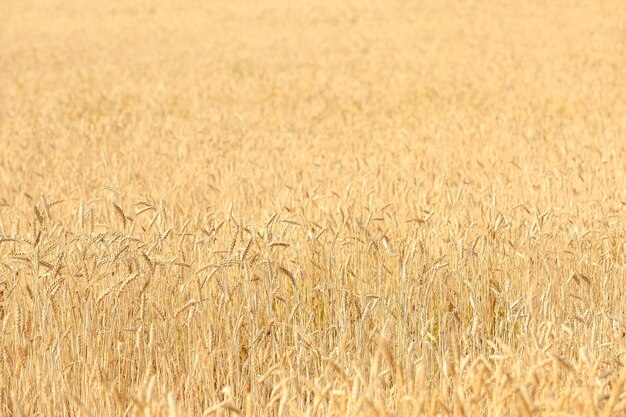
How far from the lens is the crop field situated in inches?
86.6

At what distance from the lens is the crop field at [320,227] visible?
2.20 m

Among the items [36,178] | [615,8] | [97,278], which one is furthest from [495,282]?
[615,8]

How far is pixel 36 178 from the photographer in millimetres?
5477

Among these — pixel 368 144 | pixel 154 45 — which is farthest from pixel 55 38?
pixel 368 144

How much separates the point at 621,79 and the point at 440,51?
13.2ft

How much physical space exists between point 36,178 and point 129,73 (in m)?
7.35

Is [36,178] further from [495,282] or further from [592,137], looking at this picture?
[592,137]

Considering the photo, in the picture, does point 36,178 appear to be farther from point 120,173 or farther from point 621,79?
point 621,79

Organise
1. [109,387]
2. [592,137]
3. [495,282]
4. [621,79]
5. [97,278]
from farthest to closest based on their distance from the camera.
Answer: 1. [621,79]
2. [592,137]
3. [495,282]
4. [97,278]
5. [109,387]

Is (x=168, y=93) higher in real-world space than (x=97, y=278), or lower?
lower

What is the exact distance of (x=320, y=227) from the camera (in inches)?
122

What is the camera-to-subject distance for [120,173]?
5418 millimetres

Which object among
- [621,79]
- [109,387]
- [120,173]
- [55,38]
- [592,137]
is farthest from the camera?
[55,38]

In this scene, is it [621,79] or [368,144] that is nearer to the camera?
[368,144]
